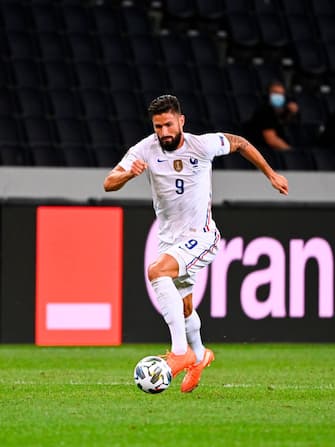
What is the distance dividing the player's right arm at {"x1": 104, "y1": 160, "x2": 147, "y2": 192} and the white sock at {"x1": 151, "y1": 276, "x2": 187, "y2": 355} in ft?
2.46

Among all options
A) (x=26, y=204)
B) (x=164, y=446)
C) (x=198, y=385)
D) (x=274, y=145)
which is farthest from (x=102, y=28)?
(x=164, y=446)

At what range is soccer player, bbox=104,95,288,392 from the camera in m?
8.77

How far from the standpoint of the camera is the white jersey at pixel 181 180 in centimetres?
899

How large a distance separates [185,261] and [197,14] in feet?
34.5

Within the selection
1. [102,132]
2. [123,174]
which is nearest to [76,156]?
[102,132]

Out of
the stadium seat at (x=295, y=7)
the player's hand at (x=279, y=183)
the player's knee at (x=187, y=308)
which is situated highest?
the stadium seat at (x=295, y=7)

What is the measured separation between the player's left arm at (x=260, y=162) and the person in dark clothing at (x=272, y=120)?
707cm

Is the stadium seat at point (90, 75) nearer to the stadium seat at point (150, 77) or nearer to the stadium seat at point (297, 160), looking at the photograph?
the stadium seat at point (150, 77)

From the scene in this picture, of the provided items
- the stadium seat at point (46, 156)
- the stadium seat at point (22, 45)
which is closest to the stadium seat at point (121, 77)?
the stadium seat at point (22, 45)

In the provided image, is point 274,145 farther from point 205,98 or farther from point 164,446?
point 164,446

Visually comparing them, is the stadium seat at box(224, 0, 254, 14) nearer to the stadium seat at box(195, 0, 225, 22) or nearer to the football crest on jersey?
the stadium seat at box(195, 0, 225, 22)

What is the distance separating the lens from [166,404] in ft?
27.2

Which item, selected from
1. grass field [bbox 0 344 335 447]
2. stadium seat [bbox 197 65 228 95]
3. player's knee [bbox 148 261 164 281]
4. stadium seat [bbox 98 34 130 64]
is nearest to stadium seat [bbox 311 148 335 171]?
stadium seat [bbox 197 65 228 95]

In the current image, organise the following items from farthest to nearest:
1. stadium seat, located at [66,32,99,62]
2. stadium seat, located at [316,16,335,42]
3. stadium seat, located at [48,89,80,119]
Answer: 1. stadium seat, located at [316,16,335,42]
2. stadium seat, located at [66,32,99,62]
3. stadium seat, located at [48,89,80,119]
